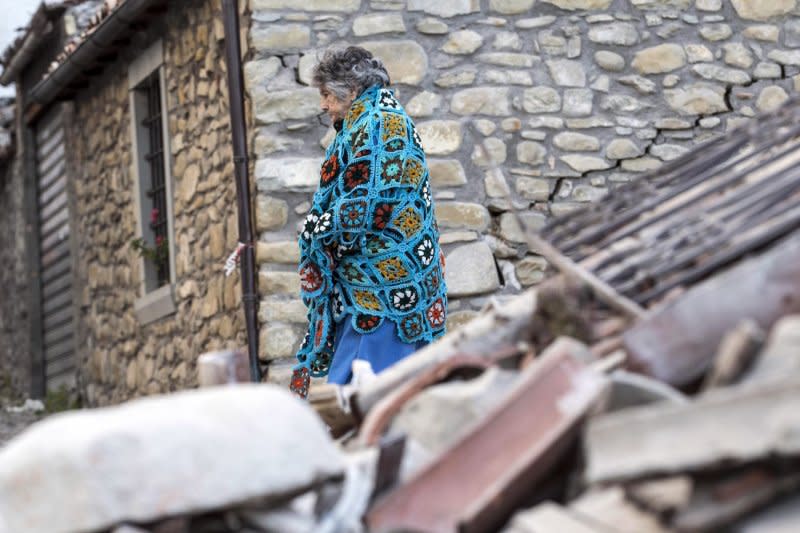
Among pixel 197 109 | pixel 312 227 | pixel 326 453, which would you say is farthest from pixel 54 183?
pixel 326 453

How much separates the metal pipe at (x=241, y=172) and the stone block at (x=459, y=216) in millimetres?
931

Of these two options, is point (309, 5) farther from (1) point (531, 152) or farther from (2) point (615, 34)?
(2) point (615, 34)

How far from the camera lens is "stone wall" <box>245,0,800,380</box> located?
687 cm

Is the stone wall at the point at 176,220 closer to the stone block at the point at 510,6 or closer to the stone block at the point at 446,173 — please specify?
the stone block at the point at 446,173

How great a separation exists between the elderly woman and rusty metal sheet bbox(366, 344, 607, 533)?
2.81 m

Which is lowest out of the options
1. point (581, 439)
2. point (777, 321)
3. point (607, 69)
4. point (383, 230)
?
point (581, 439)

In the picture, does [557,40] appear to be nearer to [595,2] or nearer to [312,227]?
[595,2]

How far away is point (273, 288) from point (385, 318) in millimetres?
1979

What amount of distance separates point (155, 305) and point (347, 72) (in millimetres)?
4203

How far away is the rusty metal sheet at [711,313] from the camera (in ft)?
6.72

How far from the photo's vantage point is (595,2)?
7.29 meters

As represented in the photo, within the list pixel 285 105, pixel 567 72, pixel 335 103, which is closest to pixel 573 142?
pixel 567 72

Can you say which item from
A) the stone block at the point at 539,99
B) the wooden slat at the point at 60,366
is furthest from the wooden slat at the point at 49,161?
the stone block at the point at 539,99

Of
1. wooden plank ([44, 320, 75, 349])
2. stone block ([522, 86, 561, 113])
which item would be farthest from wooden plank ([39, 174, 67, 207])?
stone block ([522, 86, 561, 113])
